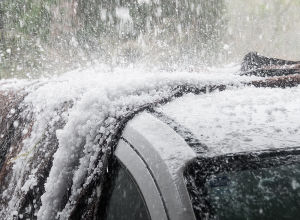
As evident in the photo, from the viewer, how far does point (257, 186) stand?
116cm

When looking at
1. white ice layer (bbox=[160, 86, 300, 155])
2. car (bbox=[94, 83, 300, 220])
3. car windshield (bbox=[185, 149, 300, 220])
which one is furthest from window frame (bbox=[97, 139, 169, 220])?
white ice layer (bbox=[160, 86, 300, 155])

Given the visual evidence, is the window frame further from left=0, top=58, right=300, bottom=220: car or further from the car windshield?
the car windshield

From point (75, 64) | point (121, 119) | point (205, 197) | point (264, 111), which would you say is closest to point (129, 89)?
point (121, 119)

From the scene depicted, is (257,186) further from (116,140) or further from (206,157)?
(116,140)

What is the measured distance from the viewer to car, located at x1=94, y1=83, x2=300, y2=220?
44.2 inches

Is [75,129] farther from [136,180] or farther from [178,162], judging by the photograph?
[178,162]

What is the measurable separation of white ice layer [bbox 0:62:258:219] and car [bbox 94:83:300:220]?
0.47ft

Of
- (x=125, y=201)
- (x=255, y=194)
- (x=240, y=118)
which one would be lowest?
(x=125, y=201)

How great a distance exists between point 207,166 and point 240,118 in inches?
12.0

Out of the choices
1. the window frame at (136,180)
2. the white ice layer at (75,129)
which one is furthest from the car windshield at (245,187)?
the white ice layer at (75,129)

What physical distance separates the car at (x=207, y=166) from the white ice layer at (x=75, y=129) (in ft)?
0.47

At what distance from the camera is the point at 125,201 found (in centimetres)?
132

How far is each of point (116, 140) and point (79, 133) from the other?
0.21 metres

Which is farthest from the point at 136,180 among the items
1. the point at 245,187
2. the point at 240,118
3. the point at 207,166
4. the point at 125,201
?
the point at 240,118
